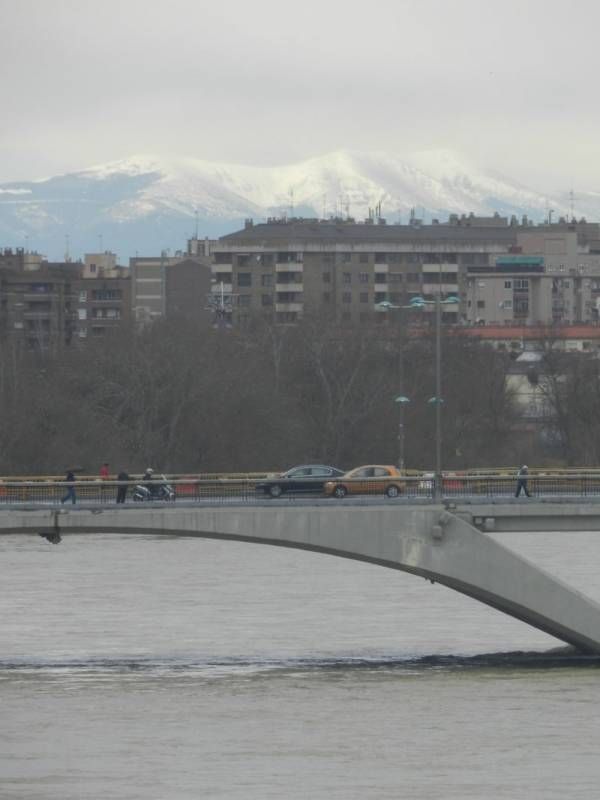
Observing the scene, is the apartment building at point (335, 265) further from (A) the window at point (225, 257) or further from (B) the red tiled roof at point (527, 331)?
(B) the red tiled roof at point (527, 331)

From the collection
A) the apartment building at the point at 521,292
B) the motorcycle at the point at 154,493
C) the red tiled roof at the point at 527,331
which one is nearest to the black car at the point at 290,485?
the motorcycle at the point at 154,493

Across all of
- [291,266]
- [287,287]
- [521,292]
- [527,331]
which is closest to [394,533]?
[527,331]

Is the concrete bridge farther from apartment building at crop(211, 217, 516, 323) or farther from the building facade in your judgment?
apartment building at crop(211, 217, 516, 323)

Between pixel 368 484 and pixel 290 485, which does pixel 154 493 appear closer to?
pixel 290 485

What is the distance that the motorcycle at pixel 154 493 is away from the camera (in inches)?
1833

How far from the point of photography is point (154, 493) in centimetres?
4788

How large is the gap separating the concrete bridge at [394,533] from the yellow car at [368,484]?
1.22 metres

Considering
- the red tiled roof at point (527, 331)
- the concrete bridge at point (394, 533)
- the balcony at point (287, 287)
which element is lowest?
the concrete bridge at point (394, 533)

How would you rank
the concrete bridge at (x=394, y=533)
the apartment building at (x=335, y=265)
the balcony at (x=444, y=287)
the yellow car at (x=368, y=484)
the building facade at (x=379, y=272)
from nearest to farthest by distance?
the concrete bridge at (x=394, y=533) < the yellow car at (x=368, y=484) < the apartment building at (x=335, y=265) < the building facade at (x=379, y=272) < the balcony at (x=444, y=287)

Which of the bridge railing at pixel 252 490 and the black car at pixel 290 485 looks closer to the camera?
the bridge railing at pixel 252 490

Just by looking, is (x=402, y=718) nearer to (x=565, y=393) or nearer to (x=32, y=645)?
(x=32, y=645)

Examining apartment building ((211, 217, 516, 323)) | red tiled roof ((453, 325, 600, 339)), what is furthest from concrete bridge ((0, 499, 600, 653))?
apartment building ((211, 217, 516, 323))

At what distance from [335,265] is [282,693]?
149783mm

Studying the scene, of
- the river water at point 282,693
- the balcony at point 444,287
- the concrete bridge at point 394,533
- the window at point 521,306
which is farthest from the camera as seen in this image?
the balcony at point 444,287
